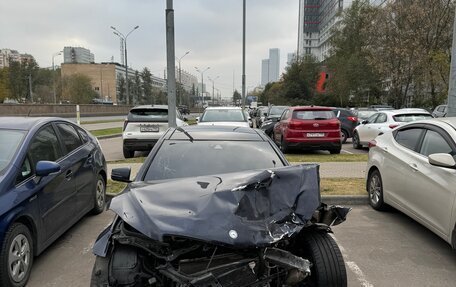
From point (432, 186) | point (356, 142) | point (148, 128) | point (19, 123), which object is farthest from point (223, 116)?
point (432, 186)

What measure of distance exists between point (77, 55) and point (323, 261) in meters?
140

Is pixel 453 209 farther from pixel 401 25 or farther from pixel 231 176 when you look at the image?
pixel 401 25

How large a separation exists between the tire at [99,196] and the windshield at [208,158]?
2.54 m

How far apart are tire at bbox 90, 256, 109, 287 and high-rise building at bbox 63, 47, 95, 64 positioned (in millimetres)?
132297

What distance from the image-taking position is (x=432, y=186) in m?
4.93

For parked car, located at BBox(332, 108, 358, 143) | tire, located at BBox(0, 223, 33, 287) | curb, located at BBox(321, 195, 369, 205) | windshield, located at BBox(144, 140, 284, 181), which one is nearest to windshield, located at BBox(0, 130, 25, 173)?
tire, located at BBox(0, 223, 33, 287)

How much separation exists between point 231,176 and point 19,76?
8700 centimetres

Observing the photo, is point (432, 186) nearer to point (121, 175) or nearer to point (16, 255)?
point (121, 175)

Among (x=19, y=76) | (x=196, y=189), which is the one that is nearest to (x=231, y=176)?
(x=196, y=189)

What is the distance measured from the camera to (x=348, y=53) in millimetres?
56094

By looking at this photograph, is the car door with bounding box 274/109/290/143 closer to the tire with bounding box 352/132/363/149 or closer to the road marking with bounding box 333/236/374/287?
the tire with bounding box 352/132/363/149

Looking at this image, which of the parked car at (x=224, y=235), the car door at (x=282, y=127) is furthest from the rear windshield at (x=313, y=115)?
the parked car at (x=224, y=235)

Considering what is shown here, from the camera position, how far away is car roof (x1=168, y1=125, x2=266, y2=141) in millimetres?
4527

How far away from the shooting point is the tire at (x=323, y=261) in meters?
2.90
